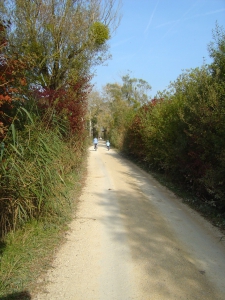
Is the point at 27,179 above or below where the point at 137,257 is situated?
above

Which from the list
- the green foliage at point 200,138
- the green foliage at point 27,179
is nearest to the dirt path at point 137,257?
the green foliage at point 27,179

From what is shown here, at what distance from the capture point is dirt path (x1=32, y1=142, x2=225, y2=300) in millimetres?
3531

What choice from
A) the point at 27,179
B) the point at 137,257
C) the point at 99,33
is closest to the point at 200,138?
the point at 137,257

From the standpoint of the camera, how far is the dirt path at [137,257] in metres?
3.53

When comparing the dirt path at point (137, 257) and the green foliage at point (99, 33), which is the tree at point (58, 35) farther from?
the dirt path at point (137, 257)

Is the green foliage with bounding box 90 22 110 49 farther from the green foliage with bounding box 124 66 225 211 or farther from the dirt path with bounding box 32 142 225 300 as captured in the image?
the dirt path with bounding box 32 142 225 300

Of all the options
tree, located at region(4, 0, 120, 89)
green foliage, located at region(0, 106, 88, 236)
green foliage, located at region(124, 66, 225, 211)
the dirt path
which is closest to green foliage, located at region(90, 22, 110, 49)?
tree, located at region(4, 0, 120, 89)

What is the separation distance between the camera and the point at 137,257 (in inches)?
174

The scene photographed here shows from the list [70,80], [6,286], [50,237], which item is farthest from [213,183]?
[70,80]

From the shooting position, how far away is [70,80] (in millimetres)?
10195

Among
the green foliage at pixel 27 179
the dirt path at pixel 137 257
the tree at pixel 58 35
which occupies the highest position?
the tree at pixel 58 35

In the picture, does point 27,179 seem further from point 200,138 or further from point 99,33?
point 99,33

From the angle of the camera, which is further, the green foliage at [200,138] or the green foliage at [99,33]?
the green foliage at [99,33]

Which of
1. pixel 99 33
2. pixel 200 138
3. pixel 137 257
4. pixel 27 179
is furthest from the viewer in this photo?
pixel 99 33
